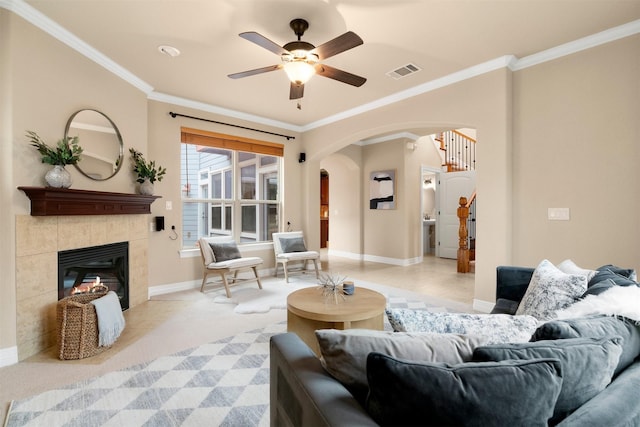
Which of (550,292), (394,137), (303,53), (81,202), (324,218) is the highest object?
(394,137)

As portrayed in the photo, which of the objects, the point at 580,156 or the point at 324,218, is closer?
the point at 580,156

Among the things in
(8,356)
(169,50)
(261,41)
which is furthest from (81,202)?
(261,41)

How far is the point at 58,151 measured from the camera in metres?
2.65

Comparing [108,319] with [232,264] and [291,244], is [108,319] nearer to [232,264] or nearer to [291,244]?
[232,264]

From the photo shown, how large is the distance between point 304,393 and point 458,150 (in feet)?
27.9

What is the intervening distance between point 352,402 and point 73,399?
2.02 meters

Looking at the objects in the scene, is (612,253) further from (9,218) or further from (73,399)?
(9,218)

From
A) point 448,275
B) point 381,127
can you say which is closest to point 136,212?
point 381,127

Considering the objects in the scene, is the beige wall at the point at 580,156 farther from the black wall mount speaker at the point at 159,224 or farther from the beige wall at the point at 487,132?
the black wall mount speaker at the point at 159,224

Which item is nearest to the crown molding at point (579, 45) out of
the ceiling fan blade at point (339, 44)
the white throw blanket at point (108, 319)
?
the ceiling fan blade at point (339, 44)

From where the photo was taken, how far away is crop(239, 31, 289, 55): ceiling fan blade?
2.20m

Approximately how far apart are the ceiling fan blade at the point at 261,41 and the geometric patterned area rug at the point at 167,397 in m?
2.38

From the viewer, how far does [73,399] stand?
193 cm

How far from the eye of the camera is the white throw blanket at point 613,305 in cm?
121
